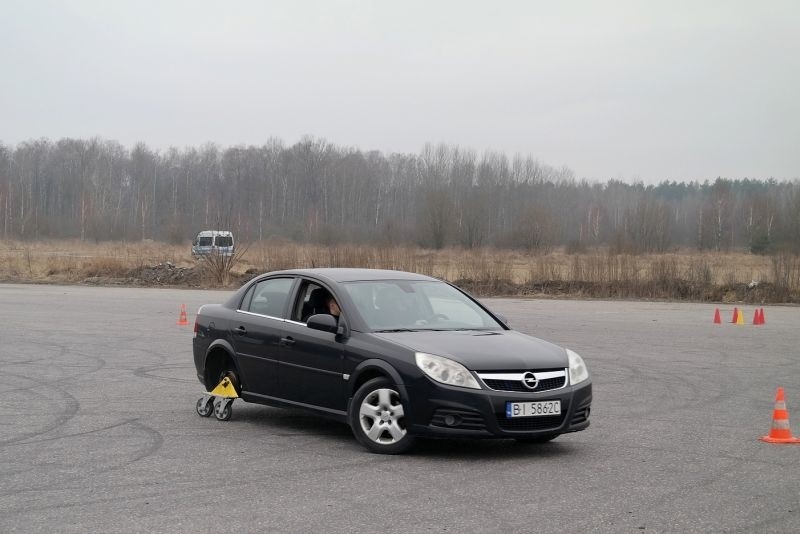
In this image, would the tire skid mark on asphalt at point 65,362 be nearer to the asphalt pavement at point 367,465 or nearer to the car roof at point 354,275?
the asphalt pavement at point 367,465

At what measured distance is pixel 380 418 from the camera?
25.8ft

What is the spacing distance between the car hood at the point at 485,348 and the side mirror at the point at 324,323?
42 centimetres

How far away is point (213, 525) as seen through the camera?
570 cm

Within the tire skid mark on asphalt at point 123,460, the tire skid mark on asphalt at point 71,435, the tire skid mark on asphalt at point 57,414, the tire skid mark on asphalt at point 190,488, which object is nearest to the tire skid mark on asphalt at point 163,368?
the tire skid mark on asphalt at point 57,414

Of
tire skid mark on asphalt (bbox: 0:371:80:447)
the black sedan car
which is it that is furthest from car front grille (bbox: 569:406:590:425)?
tire skid mark on asphalt (bbox: 0:371:80:447)

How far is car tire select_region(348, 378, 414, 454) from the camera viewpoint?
779 cm

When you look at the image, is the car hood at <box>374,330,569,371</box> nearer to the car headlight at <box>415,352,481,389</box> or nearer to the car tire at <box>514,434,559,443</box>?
the car headlight at <box>415,352,481,389</box>

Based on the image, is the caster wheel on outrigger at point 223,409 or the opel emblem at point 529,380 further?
the caster wheel on outrigger at point 223,409

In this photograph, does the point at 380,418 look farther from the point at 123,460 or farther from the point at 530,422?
the point at 123,460

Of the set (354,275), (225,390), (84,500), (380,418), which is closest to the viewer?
(84,500)

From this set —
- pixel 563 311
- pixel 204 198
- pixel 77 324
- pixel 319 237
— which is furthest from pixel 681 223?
pixel 77 324

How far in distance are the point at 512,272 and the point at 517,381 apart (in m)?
31.9

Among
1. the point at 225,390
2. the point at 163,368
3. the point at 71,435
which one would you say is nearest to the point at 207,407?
the point at 225,390

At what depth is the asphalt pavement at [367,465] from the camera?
19.3ft
